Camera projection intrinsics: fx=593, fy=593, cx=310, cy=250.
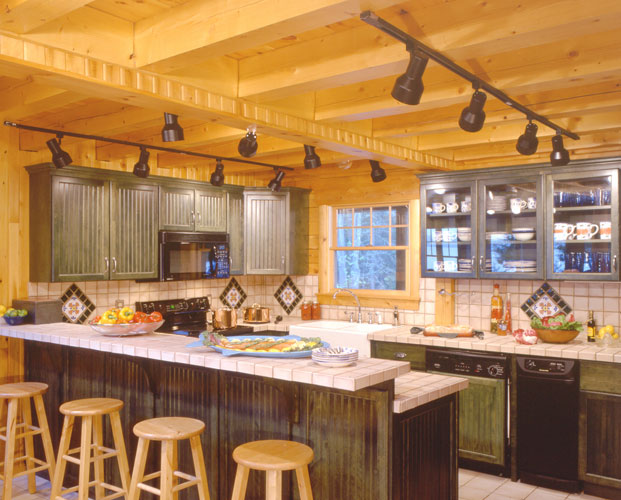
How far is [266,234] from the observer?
20.4 ft

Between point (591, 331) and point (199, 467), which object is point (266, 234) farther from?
point (199, 467)

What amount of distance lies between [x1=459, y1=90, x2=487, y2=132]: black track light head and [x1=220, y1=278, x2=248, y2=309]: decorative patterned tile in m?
4.04

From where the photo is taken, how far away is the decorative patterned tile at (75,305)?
508cm

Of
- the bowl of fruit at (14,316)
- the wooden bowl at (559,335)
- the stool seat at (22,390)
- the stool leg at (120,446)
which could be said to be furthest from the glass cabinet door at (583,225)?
the bowl of fruit at (14,316)

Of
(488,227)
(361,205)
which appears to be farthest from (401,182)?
(488,227)

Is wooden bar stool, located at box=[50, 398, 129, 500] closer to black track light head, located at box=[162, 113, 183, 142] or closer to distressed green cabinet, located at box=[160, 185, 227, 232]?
black track light head, located at box=[162, 113, 183, 142]

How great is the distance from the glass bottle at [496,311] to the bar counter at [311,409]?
1972 mm

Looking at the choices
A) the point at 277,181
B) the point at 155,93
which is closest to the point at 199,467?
the point at 155,93

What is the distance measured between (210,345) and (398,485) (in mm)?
1239

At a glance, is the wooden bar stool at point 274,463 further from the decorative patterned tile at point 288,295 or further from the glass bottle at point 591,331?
the decorative patterned tile at point 288,295

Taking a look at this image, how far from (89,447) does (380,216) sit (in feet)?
12.0

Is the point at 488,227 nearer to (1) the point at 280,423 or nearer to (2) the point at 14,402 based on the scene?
(1) the point at 280,423

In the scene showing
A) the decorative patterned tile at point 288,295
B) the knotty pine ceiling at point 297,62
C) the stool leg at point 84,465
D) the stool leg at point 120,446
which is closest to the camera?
the knotty pine ceiling at point 297,62

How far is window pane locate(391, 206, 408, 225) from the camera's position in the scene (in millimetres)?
5883
